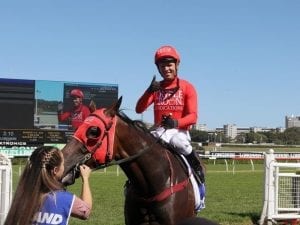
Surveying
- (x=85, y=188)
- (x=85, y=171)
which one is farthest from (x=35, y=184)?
(x=85, y=171)

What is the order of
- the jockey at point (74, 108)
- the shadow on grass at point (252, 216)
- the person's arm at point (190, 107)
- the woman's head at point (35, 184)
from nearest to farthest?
the woman's head at point (35, 184), the person's arm at point (190, 107), the shadow on grass at point (252, 216), the jockey at point (74, 108)

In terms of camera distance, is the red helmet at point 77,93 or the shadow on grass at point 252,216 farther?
the red helmet at point 77,93

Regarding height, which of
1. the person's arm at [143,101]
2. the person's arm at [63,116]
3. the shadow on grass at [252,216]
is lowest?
the shadow on grass at [252,216]

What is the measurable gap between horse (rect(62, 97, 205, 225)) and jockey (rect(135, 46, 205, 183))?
0.70 feet

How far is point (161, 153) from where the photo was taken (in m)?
5.21

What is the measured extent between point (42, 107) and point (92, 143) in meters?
35.9

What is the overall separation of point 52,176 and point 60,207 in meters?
0.23

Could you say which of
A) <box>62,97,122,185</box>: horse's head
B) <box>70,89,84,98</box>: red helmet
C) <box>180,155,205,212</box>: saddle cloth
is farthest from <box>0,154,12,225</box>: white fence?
<box>70,89,84,98</box>: red helmet

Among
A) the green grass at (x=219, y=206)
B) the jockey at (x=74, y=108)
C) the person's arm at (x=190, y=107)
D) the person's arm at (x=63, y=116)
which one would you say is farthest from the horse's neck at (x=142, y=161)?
the person's arm at (x=63, y=116)

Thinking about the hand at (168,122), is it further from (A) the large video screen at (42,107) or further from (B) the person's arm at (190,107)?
(A) the large video screen at (42,107)

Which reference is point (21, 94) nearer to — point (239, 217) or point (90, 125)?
point (239, 217)

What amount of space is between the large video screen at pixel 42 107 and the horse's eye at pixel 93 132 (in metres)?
31.7

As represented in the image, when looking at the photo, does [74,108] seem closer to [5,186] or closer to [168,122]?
[5,186]

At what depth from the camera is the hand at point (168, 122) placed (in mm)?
5424
